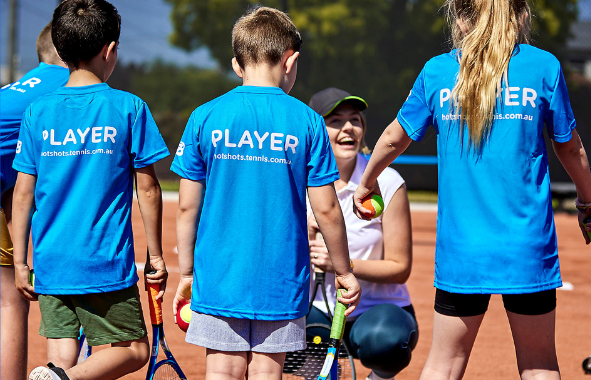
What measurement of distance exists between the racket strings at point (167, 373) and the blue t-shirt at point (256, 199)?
605 millimetres

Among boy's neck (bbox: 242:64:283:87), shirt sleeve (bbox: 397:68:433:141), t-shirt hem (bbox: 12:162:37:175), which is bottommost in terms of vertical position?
t-shirt hem (bbox: 12:162:37:175)

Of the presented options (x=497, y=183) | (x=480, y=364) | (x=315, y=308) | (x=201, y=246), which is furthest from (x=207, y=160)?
(x=480, y=364)

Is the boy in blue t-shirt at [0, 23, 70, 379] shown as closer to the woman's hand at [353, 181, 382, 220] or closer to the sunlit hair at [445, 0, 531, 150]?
the woman's hand at [353, 181, 382, 220]

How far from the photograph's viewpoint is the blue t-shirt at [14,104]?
3164 mm

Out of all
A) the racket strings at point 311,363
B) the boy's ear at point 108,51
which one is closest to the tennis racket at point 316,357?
the racket strings at point 311,363

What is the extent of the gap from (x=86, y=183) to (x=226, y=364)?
847 mm

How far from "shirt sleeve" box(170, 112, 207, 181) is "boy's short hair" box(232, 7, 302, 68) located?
29 cm

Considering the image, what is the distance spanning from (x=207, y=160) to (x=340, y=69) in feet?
44.6

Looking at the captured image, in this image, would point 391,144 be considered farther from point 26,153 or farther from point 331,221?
point 26,153

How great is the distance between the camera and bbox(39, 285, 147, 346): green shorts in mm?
2729

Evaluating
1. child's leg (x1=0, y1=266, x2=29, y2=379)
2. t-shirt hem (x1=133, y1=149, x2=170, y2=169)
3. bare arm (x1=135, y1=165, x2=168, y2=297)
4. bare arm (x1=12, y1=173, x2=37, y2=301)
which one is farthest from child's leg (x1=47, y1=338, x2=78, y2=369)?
t-shirt hem (x1=133, y1=149, x2=170, y2=169)

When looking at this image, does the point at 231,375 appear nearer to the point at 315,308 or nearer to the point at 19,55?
the point at 315,308

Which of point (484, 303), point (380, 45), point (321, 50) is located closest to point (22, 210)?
point (484, 303)

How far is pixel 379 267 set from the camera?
3221mm
